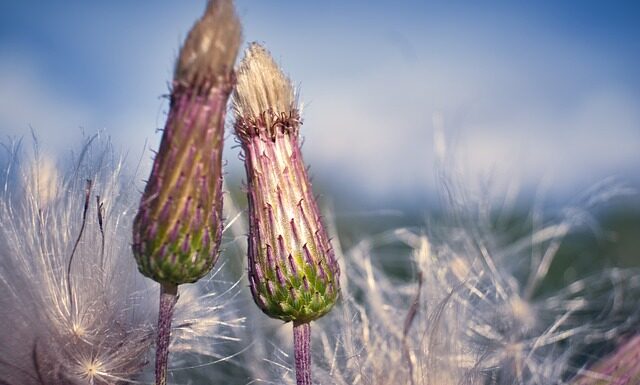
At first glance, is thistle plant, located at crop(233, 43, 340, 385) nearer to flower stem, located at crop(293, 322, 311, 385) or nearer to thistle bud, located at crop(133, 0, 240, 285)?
flower stem, located at crop(293, 322, 311, 385)

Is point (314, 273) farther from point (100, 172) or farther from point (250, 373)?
point (250, 373)

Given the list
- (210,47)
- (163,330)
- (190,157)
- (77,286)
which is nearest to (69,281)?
(77,286)

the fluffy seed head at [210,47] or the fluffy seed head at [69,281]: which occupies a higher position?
the fluffy seed head at [210,47]

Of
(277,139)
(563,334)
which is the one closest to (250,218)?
(277,139)

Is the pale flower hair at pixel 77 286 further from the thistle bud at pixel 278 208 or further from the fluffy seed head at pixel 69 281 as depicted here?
the thistle bud at pixel 278 208

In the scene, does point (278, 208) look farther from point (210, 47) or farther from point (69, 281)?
point (69, 281)

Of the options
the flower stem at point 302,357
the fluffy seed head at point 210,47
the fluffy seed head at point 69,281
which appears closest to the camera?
the fluffy seed head at point 210,47

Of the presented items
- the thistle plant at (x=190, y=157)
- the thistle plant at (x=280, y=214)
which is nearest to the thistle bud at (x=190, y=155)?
the thistle plant at (x=190, y=157)

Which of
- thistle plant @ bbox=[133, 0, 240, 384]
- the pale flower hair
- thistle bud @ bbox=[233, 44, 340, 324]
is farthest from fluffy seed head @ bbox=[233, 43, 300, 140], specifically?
the pale flower hair
